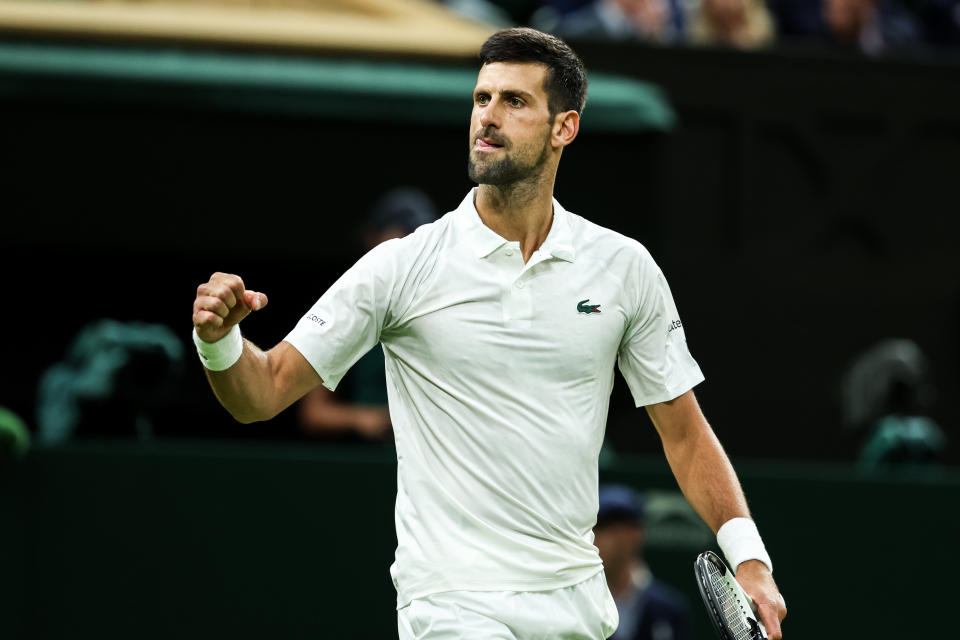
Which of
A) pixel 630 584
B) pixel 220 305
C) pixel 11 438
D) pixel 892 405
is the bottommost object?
pixel 630 584

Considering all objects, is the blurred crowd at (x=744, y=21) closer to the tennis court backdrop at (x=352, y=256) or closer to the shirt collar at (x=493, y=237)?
the tennis court backdrop at (x=352, y=256)

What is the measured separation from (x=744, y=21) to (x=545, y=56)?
6080 millimetres

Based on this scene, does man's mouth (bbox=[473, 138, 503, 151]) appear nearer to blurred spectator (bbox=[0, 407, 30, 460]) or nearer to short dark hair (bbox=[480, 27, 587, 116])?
short dark hair (bbox=[480, 27, 587, 116])

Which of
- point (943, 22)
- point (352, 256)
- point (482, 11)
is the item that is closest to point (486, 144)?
point (352, 256)

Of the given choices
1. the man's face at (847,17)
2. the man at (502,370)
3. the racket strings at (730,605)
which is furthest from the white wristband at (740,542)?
the man's face at (847,17)

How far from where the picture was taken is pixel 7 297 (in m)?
9.23

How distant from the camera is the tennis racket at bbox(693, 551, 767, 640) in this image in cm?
378

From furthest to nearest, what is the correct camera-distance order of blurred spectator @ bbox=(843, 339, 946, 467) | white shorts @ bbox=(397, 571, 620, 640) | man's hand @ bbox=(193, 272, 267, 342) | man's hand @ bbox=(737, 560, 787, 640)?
blurred spectator @ bbox=(843, 339, 946, 467)
man's hand @ bbox=(737, 560, 787, 640)
white shorts @ bbox=(397, 571, 620, 640)
man's hand @ bbox=(193, 272, 267, 342)

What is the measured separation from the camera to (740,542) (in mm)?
4004

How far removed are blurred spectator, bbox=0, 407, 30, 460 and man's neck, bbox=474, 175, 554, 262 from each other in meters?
2.99

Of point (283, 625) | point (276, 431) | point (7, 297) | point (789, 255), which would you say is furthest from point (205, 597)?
point (789, 255)

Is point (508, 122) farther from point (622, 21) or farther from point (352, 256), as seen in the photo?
point (622, 21)

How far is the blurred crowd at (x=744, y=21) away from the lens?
9422 mm

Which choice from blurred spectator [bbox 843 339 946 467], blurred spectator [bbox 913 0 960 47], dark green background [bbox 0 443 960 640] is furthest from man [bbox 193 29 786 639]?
blurred spectator [bbox 913 0 960 47]
